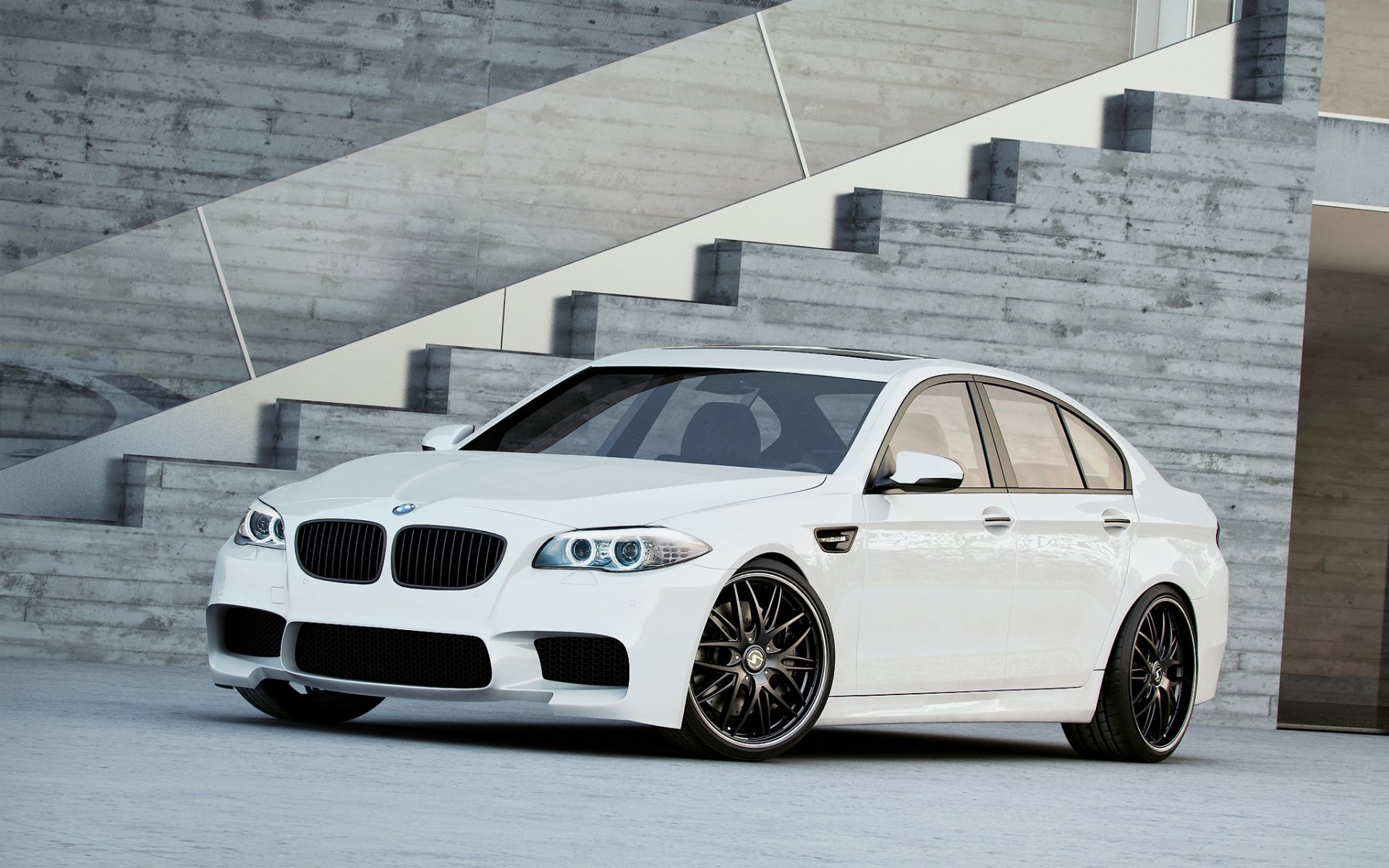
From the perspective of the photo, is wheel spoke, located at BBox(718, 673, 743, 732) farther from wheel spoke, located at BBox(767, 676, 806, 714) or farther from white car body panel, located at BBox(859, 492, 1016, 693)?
white car body panel, located at BBox(859, 492, 1016, 693)

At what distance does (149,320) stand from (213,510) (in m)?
1.18

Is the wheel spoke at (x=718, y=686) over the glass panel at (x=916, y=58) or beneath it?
beneath

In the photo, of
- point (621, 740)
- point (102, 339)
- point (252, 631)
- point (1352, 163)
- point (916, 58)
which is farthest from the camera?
point (1352, 163)

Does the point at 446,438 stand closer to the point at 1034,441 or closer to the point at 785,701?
the point at 785,701

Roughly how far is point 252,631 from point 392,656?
2.15ft

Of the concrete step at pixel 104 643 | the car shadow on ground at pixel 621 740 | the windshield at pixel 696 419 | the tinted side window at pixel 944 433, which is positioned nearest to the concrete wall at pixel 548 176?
the concrete step at pixel 104 643

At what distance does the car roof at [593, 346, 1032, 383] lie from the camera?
7.88 m

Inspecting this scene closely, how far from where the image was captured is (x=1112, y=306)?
13.3 metres

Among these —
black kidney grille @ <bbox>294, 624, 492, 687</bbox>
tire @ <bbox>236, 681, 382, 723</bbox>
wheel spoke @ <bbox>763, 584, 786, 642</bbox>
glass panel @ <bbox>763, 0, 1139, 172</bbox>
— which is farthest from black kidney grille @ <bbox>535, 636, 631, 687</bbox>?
glass panel @ <bbox>763, 0, 1139, 172</bbox>

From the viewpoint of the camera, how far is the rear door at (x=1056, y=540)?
7.93 metres

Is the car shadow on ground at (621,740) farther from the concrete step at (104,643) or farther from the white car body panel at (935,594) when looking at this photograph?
the concrete step at (104,643)

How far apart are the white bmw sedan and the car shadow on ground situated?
207 mm

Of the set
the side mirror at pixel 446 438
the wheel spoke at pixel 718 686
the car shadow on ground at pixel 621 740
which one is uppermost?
the side mirror at pixel 446 438

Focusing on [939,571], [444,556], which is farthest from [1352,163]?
[444,556]
